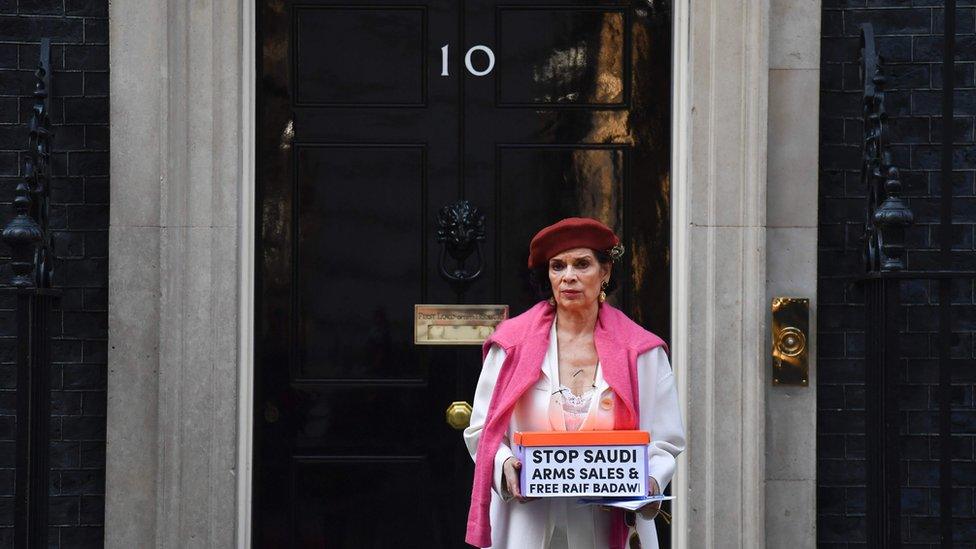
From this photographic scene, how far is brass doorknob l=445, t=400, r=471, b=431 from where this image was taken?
548 cm

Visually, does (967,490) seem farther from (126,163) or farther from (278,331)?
(126,163)

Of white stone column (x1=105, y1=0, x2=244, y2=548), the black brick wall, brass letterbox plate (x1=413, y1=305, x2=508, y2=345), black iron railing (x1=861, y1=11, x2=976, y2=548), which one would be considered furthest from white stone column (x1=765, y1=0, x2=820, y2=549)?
the black brick wall

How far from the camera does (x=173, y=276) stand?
5.23 metres

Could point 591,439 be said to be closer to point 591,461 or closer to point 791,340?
point 591,461

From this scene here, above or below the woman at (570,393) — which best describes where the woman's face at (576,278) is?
above

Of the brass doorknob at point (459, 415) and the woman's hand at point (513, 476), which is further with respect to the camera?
the brass doorknob at point (459, 415)

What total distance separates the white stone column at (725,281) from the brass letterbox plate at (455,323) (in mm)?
879

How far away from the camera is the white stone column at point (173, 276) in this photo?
17.1 feet

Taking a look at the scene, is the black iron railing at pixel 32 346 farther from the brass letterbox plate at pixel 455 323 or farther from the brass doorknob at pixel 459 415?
the brass doorknob at pixel 459 415

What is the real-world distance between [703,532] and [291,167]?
2427 mm

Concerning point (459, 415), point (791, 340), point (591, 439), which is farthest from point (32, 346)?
point (791, 340)

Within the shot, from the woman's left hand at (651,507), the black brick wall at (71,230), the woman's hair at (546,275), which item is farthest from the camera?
the black brick wall at (71,230)

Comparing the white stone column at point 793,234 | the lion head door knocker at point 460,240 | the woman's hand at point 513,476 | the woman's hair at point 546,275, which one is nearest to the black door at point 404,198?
the lion head door knocker at point 460,240

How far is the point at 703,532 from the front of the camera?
5.23m
